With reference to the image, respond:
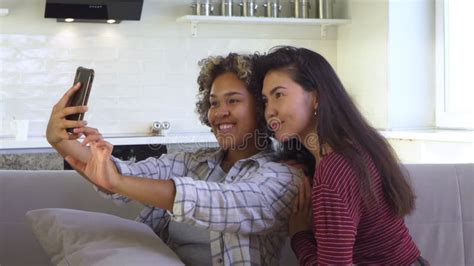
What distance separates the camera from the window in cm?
391

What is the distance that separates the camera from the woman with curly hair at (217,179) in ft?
3.76

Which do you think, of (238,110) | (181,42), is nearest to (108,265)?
(238,110)

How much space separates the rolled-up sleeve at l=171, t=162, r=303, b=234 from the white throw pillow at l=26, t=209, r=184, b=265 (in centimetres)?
12

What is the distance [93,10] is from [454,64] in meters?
2.50

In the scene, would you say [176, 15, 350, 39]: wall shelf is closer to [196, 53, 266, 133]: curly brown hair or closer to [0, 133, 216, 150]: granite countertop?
[0, 133, 216, 150]: granite countertop

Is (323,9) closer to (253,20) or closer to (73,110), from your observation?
(253,20)

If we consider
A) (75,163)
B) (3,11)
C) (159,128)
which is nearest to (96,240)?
(75,163)

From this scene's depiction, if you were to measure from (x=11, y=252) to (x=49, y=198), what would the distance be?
0.18 meters

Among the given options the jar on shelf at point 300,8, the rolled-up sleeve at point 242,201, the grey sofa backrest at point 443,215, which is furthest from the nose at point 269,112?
the jar on shelf at point 300,8

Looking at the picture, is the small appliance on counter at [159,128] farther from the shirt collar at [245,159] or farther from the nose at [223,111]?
the nose at [223,111]

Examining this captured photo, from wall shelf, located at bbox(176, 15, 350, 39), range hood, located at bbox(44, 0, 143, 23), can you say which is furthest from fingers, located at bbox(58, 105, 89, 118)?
wall shelf, located at bbox(176, 15, 350, 39)

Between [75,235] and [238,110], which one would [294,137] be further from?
[75,235]

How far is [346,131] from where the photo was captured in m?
1.30

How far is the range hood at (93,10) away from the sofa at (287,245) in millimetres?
2330
